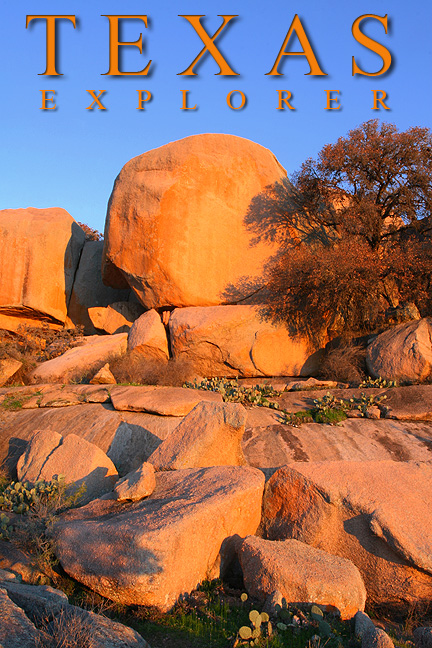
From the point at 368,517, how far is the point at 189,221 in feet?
33.2

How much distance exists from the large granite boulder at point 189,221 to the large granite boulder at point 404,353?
4188 mm

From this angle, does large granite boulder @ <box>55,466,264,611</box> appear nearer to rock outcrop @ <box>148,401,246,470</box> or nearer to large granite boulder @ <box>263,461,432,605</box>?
large granite boulder @ <box>263,461,432,605</box>

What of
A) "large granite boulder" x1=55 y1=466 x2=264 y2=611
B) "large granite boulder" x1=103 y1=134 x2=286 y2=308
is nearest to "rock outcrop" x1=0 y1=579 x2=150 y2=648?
"large granite boulder" x1=55 y1=466 x2=264 y2=611

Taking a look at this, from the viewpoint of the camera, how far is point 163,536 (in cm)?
388

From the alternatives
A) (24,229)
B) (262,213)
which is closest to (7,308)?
(24,229)

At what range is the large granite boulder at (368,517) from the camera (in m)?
4.32

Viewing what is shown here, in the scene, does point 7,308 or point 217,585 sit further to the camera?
point 7,308

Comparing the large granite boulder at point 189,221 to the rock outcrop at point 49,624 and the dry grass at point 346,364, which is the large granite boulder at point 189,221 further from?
the rock outcrop at point 49,624

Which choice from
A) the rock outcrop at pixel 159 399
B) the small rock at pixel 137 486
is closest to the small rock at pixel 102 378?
the rock outcrop at pixel 159 399

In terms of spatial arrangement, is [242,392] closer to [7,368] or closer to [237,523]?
[237,523]

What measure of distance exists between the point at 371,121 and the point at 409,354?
22.4 ft

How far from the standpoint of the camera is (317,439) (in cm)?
791

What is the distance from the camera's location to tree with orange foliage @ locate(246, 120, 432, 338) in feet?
37.5

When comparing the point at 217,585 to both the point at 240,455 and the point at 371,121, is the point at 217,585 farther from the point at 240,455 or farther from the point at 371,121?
the point at 371,121
